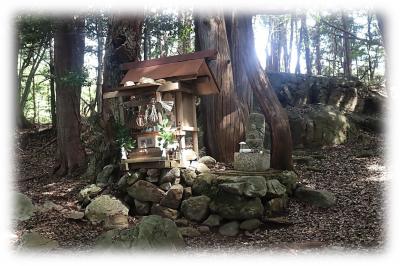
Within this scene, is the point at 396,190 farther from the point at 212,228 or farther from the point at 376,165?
the point at 212,228

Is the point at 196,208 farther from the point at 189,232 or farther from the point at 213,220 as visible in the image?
the point at 189,232

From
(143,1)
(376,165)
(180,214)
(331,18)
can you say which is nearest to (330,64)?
(331,18)

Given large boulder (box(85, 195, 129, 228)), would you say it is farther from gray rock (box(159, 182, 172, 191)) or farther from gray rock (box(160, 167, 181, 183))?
gray rock (box(160, 167, 181, 183))

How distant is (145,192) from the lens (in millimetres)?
6582

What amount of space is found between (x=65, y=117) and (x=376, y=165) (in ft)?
26.4

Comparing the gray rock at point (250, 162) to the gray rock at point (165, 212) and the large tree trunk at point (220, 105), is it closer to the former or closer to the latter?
the large tree trunk at point (220, 105)

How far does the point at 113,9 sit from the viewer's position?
832cm

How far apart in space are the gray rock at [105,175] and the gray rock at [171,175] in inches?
55.5

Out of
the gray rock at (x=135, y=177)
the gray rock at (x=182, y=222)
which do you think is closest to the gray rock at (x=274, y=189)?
the gray rock at (x=182, y=222)

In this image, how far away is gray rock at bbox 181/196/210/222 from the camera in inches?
243

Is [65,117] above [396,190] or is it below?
above

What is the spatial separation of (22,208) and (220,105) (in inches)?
177

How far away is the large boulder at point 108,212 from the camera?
6.20 metres

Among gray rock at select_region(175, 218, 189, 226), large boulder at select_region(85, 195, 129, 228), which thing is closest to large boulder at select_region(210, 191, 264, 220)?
gray rock at select_region(175, 218, 189, 226)
